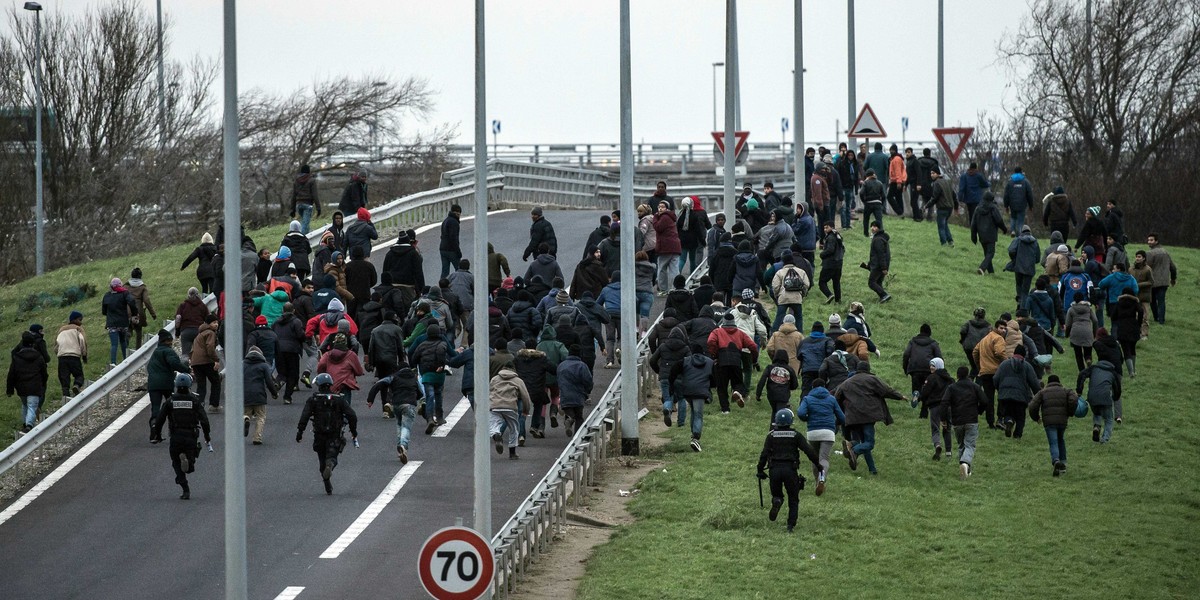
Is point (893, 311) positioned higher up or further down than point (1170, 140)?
further down

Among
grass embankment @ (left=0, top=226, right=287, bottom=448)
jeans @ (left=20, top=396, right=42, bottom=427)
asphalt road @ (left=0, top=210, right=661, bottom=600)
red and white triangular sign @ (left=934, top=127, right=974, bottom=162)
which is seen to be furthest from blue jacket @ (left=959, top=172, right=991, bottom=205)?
jeans @ (left=20, top=396, right=42, bottom=427)

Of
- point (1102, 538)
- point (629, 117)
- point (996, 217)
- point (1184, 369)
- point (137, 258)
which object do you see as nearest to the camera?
point (1102, 538)

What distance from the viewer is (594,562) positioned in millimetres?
18844

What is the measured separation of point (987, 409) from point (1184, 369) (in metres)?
8.01

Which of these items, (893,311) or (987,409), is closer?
(987,409)

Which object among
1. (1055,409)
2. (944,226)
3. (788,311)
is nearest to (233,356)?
(1055,409)

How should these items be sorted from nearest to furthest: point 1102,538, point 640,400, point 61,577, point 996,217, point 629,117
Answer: point 61,577 < point 1102,538 < point 629,117 < point 640,400 < point 996,217

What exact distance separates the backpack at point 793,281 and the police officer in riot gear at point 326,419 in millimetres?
9228

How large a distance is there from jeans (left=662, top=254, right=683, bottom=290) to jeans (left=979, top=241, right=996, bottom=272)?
23.5 ft

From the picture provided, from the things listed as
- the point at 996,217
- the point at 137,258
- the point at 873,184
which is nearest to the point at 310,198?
the point at 137,258

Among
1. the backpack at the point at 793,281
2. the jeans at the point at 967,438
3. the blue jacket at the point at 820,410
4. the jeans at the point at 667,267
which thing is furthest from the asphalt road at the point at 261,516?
the jeans at the point at 667,267

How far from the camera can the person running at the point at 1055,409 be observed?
2253cm

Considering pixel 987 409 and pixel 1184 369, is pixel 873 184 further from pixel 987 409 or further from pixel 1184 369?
pixel 987 409

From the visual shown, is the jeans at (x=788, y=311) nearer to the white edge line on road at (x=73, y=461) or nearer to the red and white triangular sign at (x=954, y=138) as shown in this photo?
the red and white triangular sign at (x=954, y=138)
